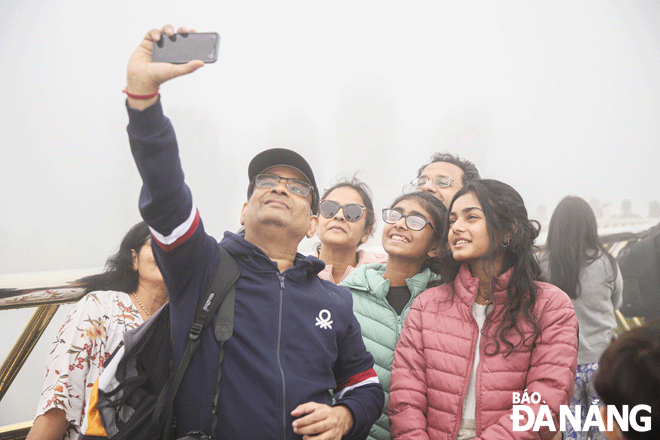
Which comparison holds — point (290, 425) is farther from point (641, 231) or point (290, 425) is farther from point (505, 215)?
point (641, 231)

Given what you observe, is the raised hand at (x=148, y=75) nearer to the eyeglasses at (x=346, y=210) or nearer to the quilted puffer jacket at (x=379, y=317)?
the quilted puffer jacket at (x=379, y=317)

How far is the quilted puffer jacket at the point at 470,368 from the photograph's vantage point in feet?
4.96

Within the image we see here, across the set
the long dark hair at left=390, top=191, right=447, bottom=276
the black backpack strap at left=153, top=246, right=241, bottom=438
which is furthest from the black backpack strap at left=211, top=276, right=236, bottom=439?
the long dark hair at left=390, top=191, right=447, bottom=276

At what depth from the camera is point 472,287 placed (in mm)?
1764

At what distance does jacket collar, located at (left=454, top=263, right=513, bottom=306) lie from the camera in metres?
1.72

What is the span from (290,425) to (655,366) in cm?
88

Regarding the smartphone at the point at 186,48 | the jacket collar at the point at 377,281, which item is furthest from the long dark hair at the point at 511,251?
the smartphone at the point at 186,48

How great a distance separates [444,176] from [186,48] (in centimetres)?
195

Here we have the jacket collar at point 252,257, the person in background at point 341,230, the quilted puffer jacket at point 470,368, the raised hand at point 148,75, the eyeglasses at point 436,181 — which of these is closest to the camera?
the raised hand at point 148,75

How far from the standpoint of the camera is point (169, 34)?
1141mm

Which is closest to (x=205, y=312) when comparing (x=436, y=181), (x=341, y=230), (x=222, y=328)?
Result: (x=222, y=328)

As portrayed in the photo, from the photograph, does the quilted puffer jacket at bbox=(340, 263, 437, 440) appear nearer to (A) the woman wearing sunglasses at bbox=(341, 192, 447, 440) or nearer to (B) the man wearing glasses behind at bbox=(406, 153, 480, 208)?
(A) the woman wearing sunglasses at bbox=(341, 192, 447, 440)

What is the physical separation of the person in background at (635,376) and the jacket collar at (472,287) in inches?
30.6

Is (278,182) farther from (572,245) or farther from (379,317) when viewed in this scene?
(572,245)
